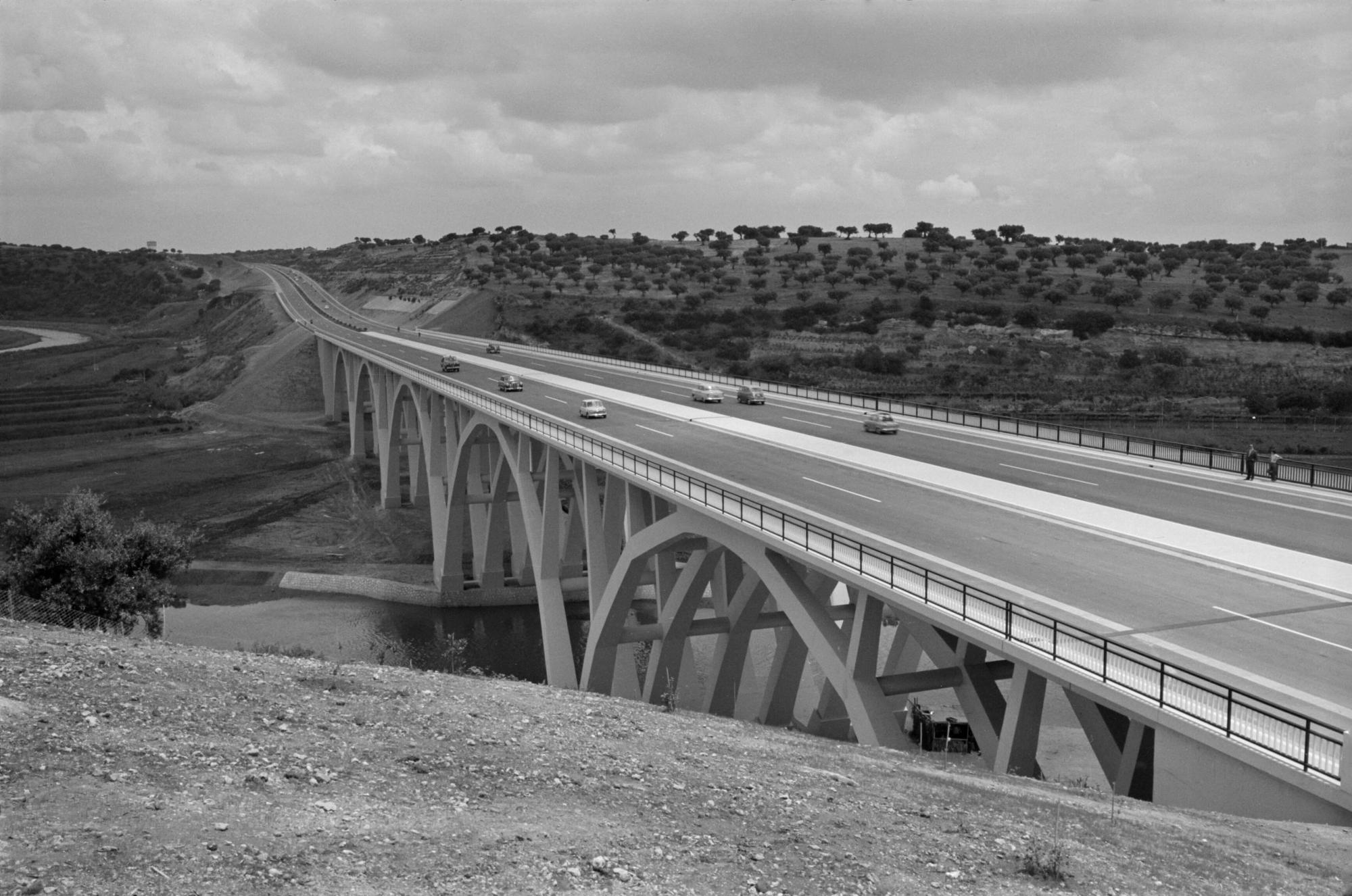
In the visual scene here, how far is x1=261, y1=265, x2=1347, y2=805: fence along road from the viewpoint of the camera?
1208cm

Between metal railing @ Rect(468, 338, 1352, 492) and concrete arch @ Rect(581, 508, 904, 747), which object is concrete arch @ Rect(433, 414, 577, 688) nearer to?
concrete arch @ Rect(581, 508, 904, 747)

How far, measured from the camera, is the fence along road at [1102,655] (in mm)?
12078

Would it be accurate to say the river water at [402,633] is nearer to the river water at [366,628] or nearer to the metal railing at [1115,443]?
the river water at [366,628]

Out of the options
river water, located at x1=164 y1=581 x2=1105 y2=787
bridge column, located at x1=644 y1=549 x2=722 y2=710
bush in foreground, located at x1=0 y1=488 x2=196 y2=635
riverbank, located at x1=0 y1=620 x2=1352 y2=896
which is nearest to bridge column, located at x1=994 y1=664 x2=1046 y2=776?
riverbank, located at x1=0 y1=620 x2=1352 y2=896

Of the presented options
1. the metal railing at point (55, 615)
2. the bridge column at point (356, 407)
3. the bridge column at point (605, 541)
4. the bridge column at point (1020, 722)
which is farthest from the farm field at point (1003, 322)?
the metal railing at point (55, 615)

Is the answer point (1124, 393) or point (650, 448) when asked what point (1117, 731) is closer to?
point (650, 448)

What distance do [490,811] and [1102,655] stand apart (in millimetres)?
7823

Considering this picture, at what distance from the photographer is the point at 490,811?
11234 mm

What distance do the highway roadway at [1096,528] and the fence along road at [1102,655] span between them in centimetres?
47

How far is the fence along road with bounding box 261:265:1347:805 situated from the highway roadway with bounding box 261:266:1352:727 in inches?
18.6

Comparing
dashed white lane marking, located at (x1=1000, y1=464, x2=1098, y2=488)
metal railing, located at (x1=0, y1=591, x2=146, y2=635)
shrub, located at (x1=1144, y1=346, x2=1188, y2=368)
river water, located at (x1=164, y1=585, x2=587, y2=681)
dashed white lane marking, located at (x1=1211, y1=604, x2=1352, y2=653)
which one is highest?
shrub, located at (x1=1144, y1=346, x2=1188, y2=368)

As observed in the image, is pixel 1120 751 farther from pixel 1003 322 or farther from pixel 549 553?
pixel 1003 322

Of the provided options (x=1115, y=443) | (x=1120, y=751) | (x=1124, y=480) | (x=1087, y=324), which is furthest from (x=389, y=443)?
(x=1087, y=324)

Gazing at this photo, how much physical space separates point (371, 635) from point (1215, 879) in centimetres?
4450
